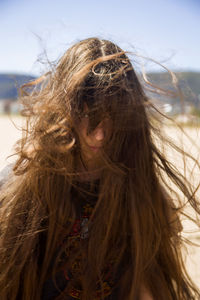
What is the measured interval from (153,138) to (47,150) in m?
0.51

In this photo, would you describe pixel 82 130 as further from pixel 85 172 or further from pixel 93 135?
pixel 85 172

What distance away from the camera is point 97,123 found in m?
1.15

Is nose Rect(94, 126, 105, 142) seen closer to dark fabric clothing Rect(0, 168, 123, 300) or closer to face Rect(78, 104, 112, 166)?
face Rect(78, 104, 112, 166)

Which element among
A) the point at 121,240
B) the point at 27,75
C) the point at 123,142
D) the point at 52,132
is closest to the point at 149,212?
the point at 121,240

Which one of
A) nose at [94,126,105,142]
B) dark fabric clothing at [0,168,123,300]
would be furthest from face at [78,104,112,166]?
dark fabric clothing at [0,168,123,300]

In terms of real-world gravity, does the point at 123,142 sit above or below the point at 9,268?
above

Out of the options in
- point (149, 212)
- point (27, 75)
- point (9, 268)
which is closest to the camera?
point (9, 268)

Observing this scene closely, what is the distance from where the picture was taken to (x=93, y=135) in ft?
3.85

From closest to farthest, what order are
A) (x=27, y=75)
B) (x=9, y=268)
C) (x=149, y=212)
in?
1. (x=9, y=268)
2. (x=149, y=212)
3. (x=27, y=75)

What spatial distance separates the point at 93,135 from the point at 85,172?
0.58ft

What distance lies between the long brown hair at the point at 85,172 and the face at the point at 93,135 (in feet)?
0.07

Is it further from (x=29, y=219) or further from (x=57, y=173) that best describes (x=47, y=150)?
(x=29, y=219)

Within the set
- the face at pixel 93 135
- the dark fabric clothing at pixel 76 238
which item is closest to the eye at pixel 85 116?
the face at pixel 93 135

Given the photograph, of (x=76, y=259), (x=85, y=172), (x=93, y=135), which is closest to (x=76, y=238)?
(x=76, y=259)
